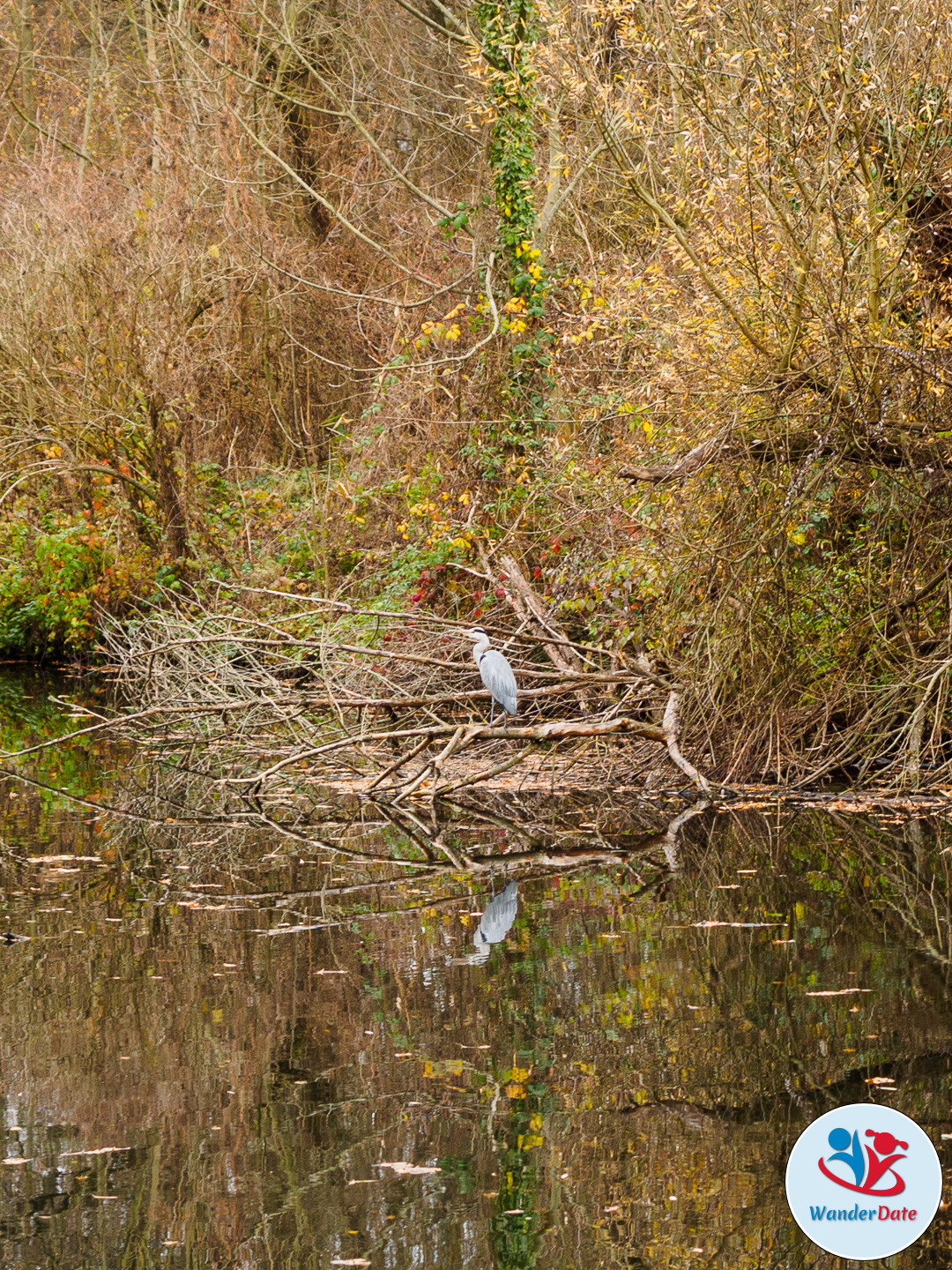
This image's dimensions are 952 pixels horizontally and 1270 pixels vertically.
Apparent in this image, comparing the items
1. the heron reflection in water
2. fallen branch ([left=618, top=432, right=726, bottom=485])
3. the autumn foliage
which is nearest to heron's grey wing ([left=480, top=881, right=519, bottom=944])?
the heron reflection in water

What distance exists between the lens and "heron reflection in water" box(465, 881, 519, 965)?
21.0 ft

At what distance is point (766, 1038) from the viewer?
5.16 meters

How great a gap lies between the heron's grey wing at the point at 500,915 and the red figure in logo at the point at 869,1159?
2.52m

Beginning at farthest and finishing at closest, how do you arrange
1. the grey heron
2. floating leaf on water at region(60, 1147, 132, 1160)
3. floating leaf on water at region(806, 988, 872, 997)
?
the grey heron, floating leaf on water at region(806, 988, 872, 997), floating leaf on water at region(60, 1147, 132, 1160)

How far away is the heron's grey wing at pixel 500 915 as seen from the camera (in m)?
6.69

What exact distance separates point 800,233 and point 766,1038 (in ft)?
19.3

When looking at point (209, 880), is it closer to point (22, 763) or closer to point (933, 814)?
point (933, 814)

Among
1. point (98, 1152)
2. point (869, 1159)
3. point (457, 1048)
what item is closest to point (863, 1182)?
point (869, 1159)

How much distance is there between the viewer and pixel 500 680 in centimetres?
1005

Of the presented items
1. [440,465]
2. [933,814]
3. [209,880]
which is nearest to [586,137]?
[440,465]

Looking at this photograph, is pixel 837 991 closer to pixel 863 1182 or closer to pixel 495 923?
pixel 863 1182

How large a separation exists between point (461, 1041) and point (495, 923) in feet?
5.39

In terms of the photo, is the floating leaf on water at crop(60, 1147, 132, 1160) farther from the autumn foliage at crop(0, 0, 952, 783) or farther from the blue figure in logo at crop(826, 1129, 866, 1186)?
the autumn foliage at crop(0, 0, 952, 783)

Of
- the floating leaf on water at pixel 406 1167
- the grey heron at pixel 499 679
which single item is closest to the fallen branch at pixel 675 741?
the grey heron at pixel 499 679
